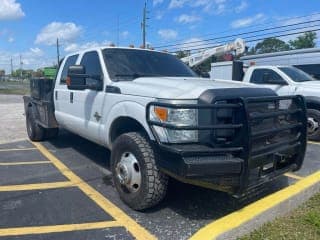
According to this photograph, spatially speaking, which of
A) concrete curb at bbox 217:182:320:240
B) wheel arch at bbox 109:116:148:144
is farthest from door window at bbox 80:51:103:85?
concrete curb at bbox 217:182:320:240

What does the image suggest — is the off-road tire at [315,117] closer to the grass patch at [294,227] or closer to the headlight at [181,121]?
the grass patch at [294,227]

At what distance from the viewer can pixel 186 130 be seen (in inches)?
139

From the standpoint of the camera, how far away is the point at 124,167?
164 inches

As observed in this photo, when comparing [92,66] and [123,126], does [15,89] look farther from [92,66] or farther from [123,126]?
[123,126]

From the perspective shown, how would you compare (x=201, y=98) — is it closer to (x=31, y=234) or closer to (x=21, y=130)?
(x=31, y=234)

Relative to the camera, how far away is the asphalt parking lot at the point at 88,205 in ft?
12.0

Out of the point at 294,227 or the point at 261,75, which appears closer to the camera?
the point at 294,227

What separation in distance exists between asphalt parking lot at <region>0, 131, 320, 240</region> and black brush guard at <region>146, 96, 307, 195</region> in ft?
1.96

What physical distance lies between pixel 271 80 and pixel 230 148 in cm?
635

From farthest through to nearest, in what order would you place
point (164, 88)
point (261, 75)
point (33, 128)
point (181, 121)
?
point (261, 75)
point (33, 128)
point (164, 88)
point (181, 121)

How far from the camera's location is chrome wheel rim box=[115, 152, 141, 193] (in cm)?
406

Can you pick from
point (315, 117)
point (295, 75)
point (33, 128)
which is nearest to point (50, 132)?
point (33, 128)

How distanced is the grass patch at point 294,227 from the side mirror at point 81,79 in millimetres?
2775

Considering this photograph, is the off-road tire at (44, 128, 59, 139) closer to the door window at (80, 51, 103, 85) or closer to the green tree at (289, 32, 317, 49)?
the door window at (80, 51, 103, 85)
